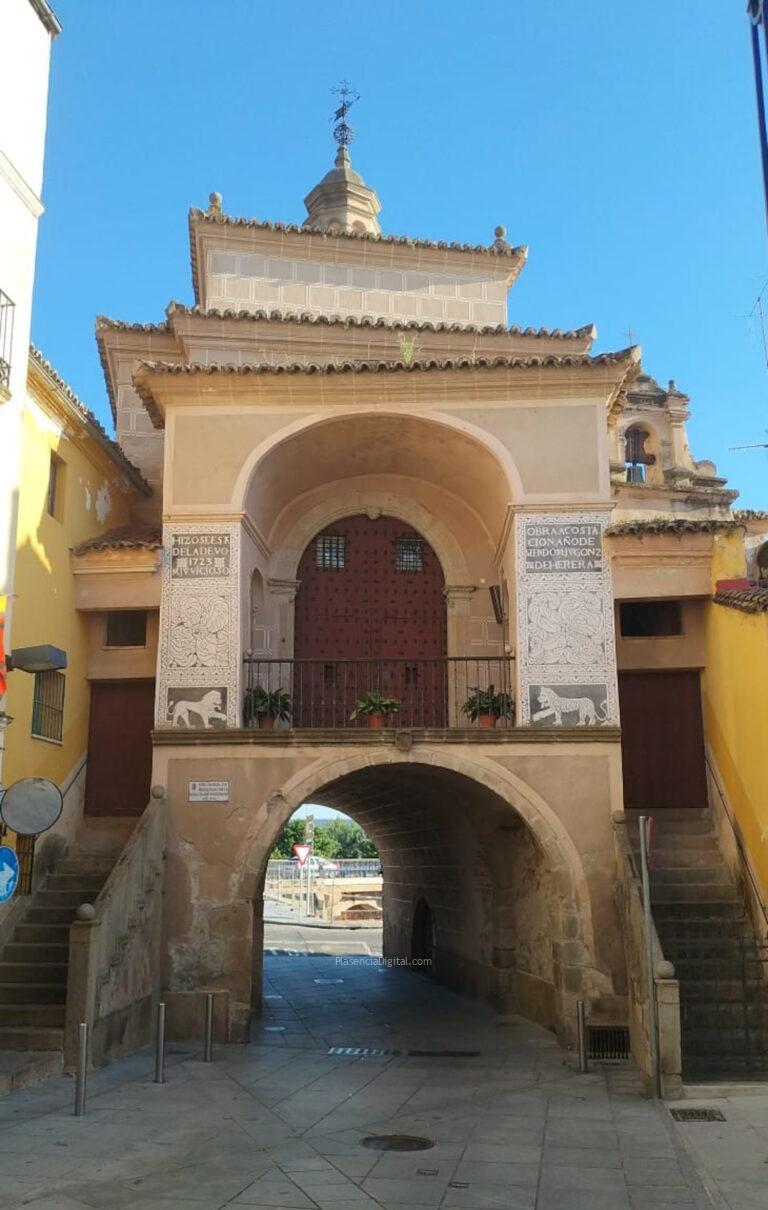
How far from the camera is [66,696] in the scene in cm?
1548

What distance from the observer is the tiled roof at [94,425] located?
1368 centimetres

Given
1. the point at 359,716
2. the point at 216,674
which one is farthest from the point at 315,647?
the point at 216,674

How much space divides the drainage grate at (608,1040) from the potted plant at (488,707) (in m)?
4.18

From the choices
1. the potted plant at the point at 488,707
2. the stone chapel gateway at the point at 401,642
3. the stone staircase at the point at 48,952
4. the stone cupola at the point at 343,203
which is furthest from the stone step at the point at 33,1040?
the stone cupola at the point at 343,203

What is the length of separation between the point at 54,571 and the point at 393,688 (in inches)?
216

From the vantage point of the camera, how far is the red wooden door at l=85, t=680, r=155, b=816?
16.2 m

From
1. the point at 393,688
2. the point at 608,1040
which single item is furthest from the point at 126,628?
the point at 608,1040

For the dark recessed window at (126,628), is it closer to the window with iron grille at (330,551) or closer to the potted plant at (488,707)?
the window with iron grille at (330,551)

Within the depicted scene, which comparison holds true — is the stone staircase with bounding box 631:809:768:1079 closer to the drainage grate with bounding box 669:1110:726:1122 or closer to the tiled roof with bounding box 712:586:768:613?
the drainage grate with bounding box 669:1110:726:1122

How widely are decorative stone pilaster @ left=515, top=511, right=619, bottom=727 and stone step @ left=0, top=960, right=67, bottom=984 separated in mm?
6641

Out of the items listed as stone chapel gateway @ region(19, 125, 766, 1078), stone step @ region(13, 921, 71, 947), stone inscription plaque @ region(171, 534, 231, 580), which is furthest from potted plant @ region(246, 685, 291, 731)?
stone step @ region(13, 921, 71, 947)

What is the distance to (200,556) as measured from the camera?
49.0 feet

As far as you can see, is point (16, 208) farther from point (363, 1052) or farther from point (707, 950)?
point (707, 950)

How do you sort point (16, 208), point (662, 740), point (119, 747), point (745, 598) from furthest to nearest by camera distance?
point (662, 740)
point (119, 747)
point (745, 598)
point (16, 208)
